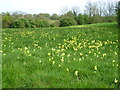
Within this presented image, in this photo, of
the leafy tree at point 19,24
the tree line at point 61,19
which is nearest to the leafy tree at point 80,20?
the tree line at point 61,19

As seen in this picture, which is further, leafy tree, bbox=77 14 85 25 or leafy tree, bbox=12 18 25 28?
leafy tree, bbox=77 14 85 25

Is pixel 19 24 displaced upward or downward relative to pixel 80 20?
downward

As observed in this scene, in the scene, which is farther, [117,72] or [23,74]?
[117,72]

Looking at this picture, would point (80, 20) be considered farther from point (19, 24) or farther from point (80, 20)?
point (19, 24)

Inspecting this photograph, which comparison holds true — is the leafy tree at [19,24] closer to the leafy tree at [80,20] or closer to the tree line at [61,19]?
the tree line at [61,19]

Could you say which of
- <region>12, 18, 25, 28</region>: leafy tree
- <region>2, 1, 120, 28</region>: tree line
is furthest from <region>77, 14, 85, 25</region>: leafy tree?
<region>12, 18, 25, 28</region>: leafy tree

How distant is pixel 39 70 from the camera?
3479 mm

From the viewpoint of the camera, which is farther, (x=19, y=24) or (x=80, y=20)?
(x=80, y=20)

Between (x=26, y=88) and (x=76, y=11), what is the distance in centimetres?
6184

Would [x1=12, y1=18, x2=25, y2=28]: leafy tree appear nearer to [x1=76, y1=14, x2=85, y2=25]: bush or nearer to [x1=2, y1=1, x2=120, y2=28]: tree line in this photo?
[x1=2, y1=1, x2=120, y2=28]: tree line

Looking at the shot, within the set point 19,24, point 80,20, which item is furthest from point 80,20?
point 19,24

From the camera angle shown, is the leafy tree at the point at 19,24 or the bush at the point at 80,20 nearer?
the leafy tree at the point at 19,24

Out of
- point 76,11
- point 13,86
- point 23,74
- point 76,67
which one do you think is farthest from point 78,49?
point 76,11

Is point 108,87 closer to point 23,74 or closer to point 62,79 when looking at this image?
point 62,79
